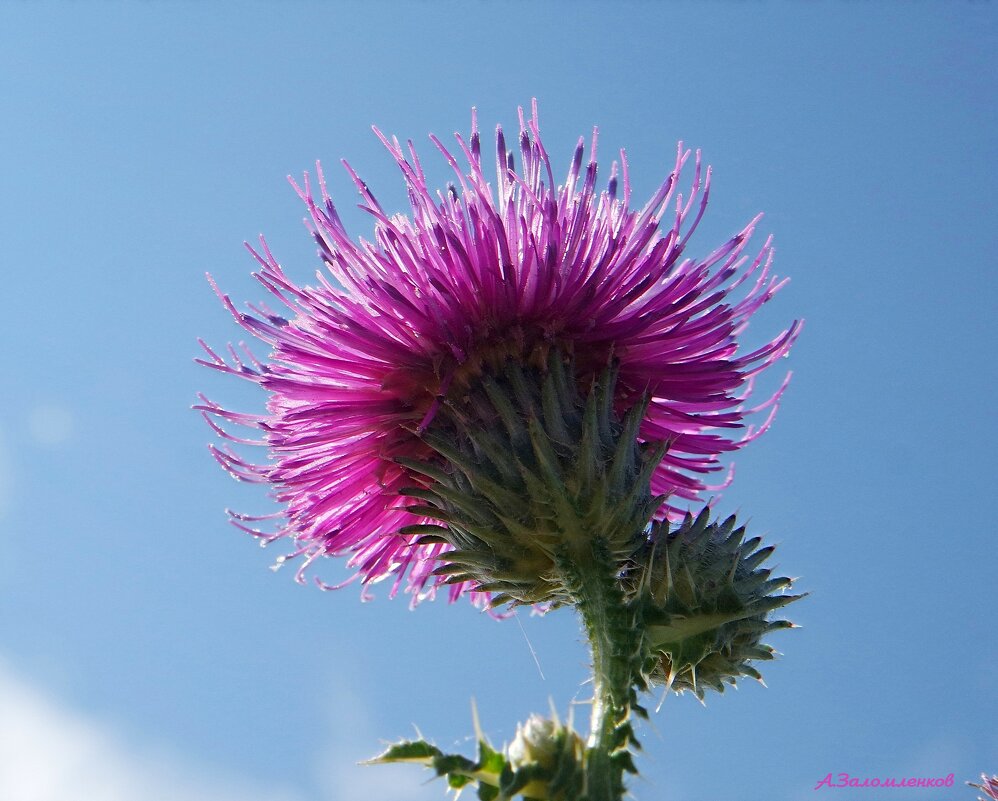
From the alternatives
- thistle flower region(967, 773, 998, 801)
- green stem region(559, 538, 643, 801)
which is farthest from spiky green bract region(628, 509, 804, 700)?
thistle flower region(967, 773, 998, 801)

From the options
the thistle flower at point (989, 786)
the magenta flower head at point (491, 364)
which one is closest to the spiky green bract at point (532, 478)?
the magenta flower head at point (491, 364)

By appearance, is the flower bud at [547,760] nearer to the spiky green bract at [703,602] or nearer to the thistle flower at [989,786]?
the spiky green bract at [703,602]

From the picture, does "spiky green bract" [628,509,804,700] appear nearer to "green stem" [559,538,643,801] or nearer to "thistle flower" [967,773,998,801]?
"green stem" [559,538,643,801]

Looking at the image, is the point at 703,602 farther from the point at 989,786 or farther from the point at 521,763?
the point at 989,786

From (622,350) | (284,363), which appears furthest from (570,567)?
(284,363)

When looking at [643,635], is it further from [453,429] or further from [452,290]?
[452,290]

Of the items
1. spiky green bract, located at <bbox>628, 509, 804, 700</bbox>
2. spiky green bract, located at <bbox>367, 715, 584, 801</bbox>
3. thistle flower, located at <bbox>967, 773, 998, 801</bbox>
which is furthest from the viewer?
thistle flower, located at <bbox>967, 773, 998, 801</bbox>
